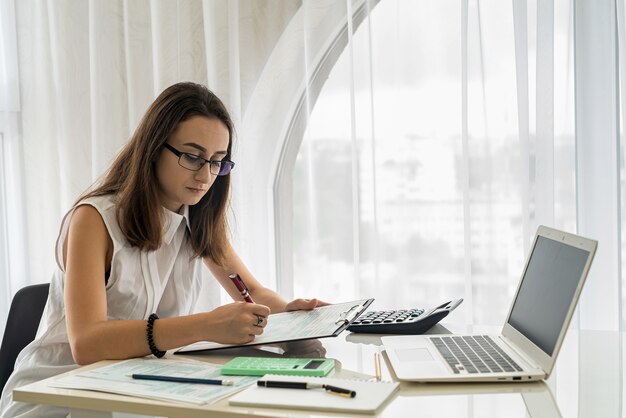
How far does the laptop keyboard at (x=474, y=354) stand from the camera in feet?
3.74

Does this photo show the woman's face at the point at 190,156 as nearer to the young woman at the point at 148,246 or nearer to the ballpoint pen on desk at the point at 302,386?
the young woman at the point at 148,246

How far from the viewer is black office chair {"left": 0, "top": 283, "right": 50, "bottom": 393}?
173cm

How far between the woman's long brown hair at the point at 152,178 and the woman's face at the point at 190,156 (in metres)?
0.02

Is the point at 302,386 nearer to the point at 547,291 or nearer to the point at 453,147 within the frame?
the point at 547,291

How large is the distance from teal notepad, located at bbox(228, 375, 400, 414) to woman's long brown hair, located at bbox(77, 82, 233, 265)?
2.11 feet

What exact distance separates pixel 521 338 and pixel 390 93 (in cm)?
113

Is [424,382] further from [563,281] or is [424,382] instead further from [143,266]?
[143,266]

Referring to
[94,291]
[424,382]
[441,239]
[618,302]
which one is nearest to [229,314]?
[94,291]

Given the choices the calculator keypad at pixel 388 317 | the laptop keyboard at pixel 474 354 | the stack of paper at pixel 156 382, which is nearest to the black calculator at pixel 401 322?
the calculator keypad at pixel 388 317

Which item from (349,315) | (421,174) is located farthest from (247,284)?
(421,174)

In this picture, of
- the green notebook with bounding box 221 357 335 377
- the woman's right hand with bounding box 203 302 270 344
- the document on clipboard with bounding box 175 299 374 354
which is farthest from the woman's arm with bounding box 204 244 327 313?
the green notebook with bounding box 221 357 335 377

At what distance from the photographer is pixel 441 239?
2203 mm

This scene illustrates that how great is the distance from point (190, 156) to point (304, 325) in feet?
1.63

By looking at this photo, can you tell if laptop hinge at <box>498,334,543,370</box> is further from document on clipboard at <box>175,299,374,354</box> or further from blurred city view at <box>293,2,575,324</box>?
blurred city view at <box>293,2,575,324</box>
